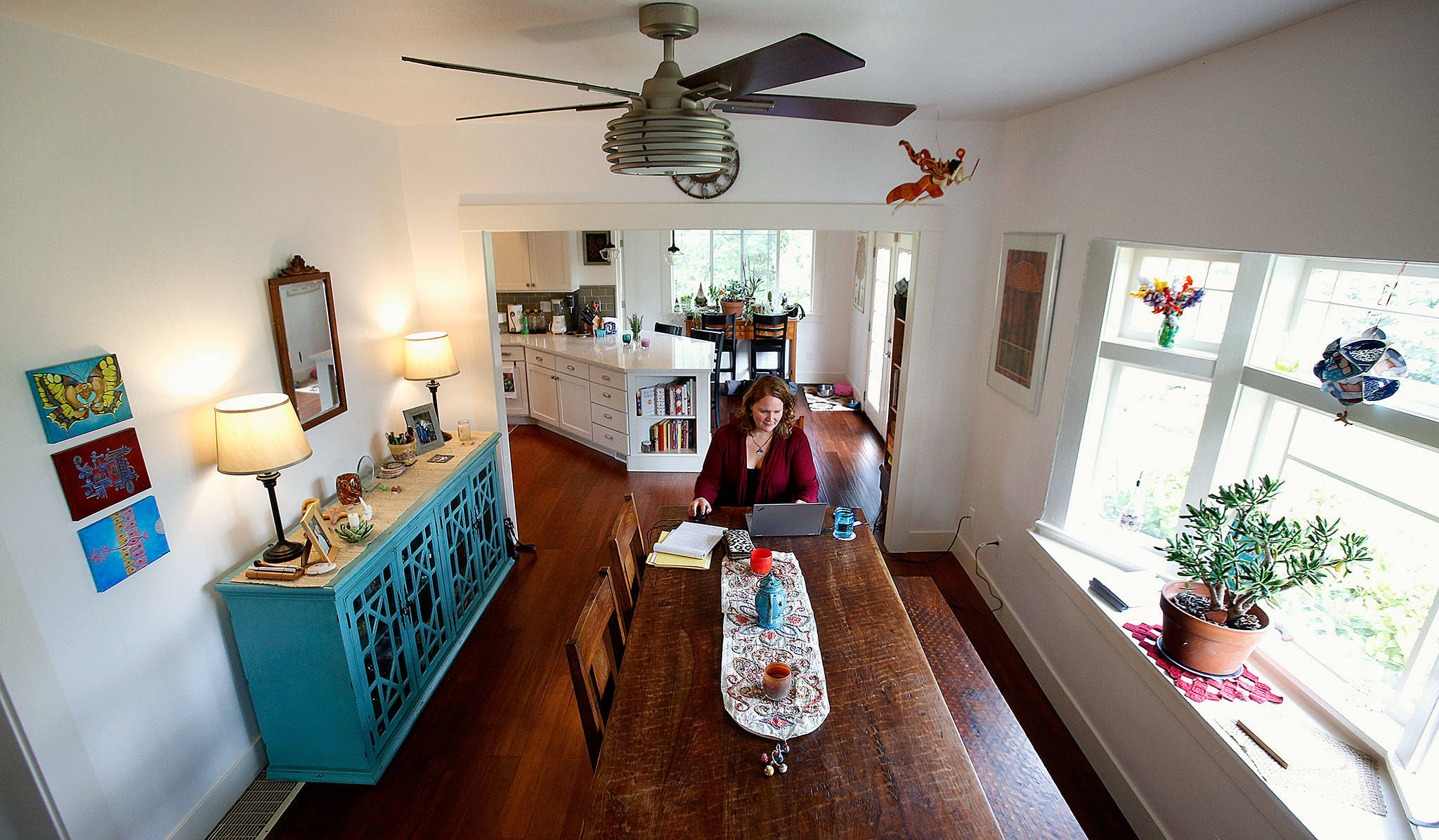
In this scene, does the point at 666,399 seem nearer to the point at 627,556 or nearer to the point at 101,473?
the point at 627,556

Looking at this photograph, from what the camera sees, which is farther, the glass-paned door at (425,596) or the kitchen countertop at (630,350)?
the kitchen countertop at (630,350)

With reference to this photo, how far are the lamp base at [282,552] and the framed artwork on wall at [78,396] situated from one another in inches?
26.0

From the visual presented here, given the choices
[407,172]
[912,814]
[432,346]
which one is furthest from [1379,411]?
[407,172]

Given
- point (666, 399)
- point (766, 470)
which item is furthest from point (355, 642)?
point (666, 399)

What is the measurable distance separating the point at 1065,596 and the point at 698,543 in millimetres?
1702

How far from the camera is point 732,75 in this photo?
143 centimetres

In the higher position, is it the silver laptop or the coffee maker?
the coffee maker

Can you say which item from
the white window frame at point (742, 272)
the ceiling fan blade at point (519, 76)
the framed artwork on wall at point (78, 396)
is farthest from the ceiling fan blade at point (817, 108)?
the white window frame at point (742, 272)

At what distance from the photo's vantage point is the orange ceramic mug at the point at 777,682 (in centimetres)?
183

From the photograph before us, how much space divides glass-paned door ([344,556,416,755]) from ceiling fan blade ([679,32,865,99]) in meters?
2.21

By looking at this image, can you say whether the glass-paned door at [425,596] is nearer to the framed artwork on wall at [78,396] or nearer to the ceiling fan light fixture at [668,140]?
the framed artwork on wall at [78,396]

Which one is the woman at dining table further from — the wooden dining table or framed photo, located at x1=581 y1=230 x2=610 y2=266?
framed photo, located at x1=581 y1=230 x2=610 y2=266

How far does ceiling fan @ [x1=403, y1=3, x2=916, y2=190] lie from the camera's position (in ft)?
4.42

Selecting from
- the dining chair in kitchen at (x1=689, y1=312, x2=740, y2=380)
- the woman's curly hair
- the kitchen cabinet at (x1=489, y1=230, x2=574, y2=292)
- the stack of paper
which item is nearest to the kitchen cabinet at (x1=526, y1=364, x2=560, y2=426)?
the kitchen cabinet at (x1=489, y1=230, x2=574, y2=292)
